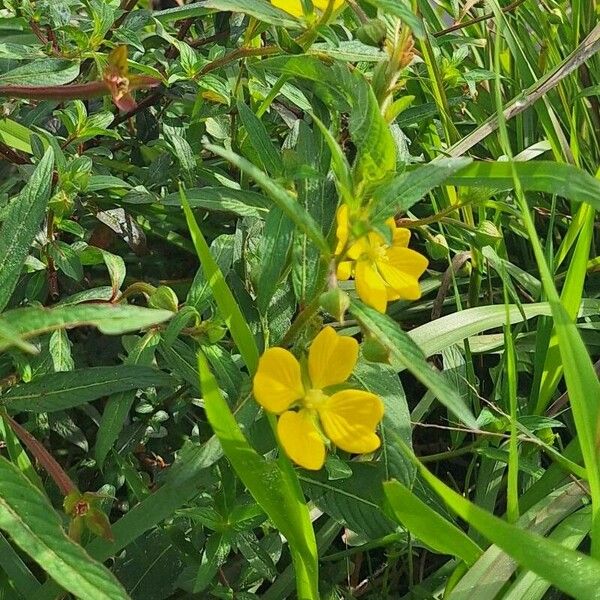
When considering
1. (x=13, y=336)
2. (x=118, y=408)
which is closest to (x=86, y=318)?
(x=13, y=336)

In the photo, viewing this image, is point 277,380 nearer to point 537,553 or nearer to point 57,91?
point 537,553

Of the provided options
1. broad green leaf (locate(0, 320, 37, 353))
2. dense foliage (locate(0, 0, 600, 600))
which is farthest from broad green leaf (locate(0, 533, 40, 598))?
broad green leaf (locate(0, 320, 37, 353))

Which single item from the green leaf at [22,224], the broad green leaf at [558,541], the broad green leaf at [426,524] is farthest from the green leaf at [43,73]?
the broad green leaf at [558,541]

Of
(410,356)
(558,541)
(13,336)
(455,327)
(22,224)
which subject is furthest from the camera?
(455,327)

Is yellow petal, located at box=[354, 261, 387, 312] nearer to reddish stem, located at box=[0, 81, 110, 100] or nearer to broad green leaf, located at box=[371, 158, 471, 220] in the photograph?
broad green leaf, located at box=[371, 158, 471, 220]

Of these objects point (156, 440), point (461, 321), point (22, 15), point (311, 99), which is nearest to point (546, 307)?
point (461, 321)

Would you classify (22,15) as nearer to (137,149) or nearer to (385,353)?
(137,149)

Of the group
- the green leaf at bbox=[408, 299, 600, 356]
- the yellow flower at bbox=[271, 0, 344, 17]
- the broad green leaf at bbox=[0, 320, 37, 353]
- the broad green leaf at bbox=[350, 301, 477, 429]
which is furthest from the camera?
the green leaf at bbox=[408, 299, 600, 356]
